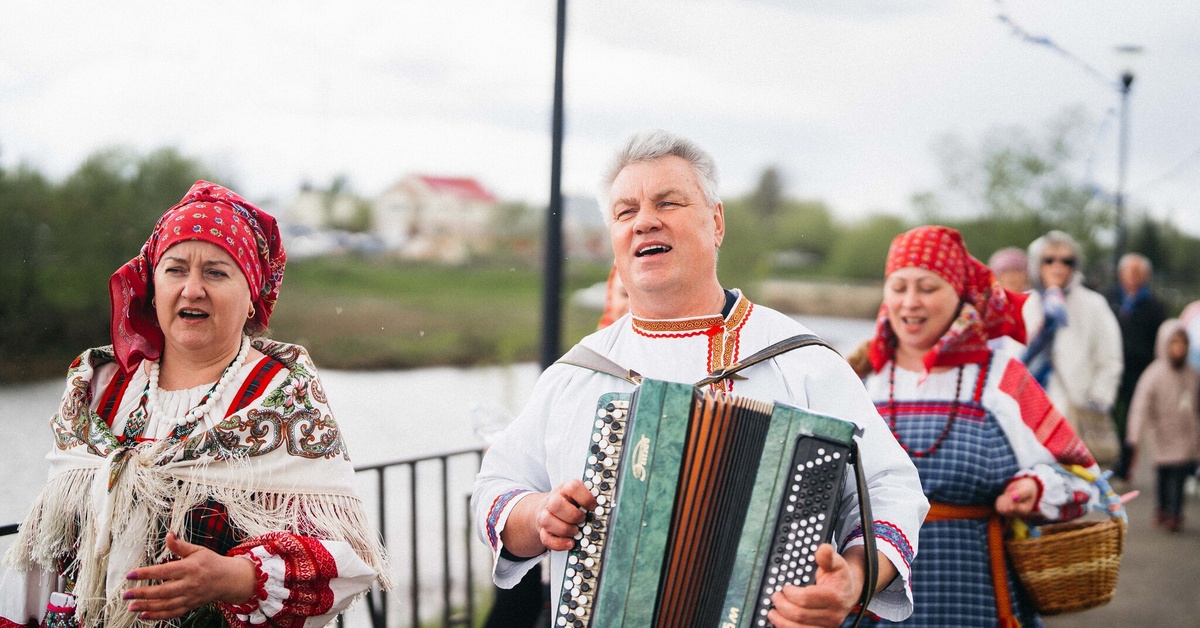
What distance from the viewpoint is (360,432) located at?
3.64 meters

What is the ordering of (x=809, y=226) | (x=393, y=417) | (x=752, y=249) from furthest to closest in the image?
(x=809, y=226) → (x=752, y=249) → (x=393, y=417)

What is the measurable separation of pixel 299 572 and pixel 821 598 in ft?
3.34

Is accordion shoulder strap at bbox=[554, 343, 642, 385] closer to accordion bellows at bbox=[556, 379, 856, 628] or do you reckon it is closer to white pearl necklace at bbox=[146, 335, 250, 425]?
accordion bellows at bbox=[556, 379, 856, 628]

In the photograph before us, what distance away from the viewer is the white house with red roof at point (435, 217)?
599cm

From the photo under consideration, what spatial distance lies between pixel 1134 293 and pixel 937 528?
546 centimetres

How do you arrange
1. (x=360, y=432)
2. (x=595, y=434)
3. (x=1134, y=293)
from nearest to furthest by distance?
(x=595, y=434) < (x=360, y=432) < (x=1134, y=293)

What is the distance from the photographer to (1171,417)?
6191 mm

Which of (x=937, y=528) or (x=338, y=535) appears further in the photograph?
(x=937, y=528)

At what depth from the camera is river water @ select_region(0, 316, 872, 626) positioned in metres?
2.52

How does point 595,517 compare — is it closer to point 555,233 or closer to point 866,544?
point 866,544

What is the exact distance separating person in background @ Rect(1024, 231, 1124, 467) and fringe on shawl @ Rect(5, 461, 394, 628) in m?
4.54

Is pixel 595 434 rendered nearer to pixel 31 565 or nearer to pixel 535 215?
pixel 31 565

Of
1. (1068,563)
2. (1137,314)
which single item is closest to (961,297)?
(1068,563)

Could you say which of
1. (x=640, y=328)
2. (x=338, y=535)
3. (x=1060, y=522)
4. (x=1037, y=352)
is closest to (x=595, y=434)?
(x=640, y=328)
